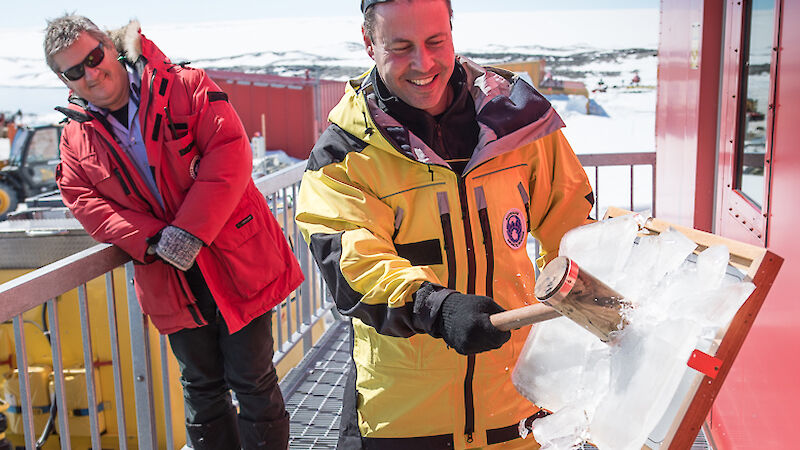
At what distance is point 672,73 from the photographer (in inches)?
163

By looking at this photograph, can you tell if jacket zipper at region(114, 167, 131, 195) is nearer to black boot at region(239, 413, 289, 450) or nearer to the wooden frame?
black boot at region(239, 413, 289, 450)

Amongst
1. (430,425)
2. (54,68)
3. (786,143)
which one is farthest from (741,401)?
(54,68)

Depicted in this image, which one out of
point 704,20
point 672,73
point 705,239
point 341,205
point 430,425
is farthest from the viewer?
point 672,73

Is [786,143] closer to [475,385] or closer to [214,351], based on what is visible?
[475,385]

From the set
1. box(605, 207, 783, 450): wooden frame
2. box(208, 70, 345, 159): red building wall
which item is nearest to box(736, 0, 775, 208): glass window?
box(605, 207, 783, 450): wooden frame

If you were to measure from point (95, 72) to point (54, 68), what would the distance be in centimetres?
21

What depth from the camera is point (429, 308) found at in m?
1.40

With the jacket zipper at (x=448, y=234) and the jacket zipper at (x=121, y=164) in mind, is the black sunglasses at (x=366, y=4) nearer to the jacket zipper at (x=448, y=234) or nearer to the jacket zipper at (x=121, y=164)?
the jacket zipper at (x=448, y=234)

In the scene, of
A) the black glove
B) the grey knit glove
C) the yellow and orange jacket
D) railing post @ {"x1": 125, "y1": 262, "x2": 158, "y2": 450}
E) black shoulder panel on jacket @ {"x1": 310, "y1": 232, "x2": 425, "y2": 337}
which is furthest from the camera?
railing post @ {"x1": 125, "y1": 262, "x2": 158, "y2": 450}

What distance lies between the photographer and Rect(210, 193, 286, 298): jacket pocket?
276 cm

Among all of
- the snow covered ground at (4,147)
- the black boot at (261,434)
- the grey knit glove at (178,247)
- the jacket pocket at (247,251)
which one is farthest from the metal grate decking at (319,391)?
the snow covered ground at (4,147)

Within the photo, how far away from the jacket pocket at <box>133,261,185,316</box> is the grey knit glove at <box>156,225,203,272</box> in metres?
0.12

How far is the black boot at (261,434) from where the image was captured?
9.35ft

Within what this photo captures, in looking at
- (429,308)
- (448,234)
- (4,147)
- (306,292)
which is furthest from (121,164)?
(4,147)
